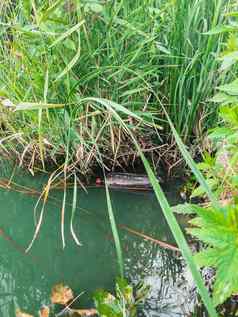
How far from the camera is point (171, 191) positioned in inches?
72.6

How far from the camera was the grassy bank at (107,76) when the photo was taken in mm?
1646

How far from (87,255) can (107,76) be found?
0.67 metres

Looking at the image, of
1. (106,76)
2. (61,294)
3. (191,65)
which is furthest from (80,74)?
Answer: (61,294)

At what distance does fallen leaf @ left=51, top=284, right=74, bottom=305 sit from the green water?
0.03 m

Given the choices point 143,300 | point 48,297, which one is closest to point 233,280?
point 143,300

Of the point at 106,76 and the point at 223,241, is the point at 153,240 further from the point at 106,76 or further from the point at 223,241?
the point at 223,241

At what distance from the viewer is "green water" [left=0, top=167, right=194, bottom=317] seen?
4.32ft

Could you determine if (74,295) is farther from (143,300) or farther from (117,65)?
(117,65)

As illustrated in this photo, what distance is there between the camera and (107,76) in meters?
1.76

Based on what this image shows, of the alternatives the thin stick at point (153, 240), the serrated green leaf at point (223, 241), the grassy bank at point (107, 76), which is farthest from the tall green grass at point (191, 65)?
the serrated green leaf at point (223, 241)

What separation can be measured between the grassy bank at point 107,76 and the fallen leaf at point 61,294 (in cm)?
51

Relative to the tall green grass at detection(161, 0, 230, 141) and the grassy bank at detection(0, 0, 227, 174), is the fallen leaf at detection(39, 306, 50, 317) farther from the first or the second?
the tall green grass at detection(161, 0, 230, 141)

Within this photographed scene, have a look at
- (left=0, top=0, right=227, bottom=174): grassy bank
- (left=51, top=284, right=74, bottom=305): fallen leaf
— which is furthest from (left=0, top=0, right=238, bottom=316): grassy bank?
(left=51, top=284, right=74, bottom=305): fallen leaf

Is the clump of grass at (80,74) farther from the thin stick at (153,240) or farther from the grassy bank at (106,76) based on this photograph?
the thin stick at (153,240)
